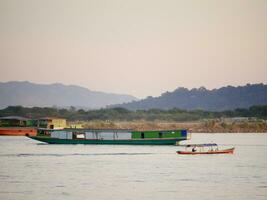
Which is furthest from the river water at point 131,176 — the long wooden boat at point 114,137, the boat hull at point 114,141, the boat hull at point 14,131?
the boat hull at point 14,131

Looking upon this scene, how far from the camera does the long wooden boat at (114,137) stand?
266 feet

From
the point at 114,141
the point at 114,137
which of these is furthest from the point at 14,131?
the point at 114,141

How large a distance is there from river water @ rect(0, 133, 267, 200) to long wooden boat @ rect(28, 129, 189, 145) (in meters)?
13.4

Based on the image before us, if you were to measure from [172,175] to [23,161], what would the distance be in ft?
54.8

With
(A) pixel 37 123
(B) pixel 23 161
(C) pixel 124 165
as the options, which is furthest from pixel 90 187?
(A) pixel 37 123

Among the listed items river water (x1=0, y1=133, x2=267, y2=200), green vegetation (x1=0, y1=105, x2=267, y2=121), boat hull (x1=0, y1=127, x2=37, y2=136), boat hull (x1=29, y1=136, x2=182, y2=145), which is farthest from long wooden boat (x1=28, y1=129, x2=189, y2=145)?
green vegetation (x1=0, y1=105, x2=267, y2=121)

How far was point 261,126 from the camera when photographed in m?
142

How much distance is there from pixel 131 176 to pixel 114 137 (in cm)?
3749

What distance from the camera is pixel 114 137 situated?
83.6m

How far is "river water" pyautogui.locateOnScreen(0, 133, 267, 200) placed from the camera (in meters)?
37.2

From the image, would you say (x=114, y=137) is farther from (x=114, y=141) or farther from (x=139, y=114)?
(x=139, y=114)

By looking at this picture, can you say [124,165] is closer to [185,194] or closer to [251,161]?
[251,161]

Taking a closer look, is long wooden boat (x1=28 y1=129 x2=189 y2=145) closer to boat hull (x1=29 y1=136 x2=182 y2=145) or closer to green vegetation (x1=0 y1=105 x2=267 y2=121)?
boat hull (x1=29 y1=136 x2=182 y2=145)

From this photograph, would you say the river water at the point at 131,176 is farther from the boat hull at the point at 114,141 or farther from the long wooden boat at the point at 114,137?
the long wooden boat at the point at 114,137
